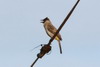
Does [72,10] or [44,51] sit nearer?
[72,10]

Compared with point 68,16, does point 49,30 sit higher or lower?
higher

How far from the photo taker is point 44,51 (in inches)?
249

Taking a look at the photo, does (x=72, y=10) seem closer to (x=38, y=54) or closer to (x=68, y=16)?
(x=68, y=16)

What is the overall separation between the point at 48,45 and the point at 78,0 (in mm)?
1075

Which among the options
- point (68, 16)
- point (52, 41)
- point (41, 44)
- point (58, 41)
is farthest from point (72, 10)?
point (58, 41)

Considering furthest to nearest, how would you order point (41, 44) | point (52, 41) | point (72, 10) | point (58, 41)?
point (58, 41) < point (41, 44) < point (52, 41) < point (72, 10)

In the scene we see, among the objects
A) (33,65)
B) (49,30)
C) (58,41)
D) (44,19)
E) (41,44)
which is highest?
(44,19)

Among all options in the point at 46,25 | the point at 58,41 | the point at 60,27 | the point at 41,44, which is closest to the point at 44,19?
the point at 46,25

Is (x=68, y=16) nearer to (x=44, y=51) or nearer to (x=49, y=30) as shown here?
(x=44, y=51)

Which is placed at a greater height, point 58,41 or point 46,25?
point 46,25

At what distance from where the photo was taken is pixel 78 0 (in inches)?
225

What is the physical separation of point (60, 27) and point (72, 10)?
13.5 inches

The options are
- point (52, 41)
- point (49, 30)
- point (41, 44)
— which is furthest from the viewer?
point (49, 30)

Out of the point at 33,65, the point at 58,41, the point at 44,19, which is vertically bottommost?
the point at 33,65
